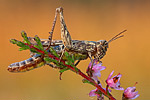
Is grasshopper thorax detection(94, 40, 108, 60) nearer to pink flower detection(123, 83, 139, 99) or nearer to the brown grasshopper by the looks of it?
the brown grasshopper

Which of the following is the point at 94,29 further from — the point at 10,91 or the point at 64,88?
the point at 10,91

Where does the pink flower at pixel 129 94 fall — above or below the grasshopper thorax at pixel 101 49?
below

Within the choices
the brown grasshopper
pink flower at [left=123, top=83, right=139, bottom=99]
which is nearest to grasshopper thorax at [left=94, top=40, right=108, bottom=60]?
the brown grasshopper

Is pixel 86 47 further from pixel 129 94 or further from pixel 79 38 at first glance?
pixel 79 38

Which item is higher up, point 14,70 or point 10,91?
point 14,70

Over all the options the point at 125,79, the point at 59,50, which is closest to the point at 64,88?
the point at 125,79

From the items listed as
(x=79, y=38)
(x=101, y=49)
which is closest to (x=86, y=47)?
(x=101, y=49)

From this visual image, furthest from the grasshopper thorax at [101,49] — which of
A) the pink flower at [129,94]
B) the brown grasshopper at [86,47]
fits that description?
the pink flower at [129,94]

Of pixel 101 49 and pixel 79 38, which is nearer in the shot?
pixel 101 49

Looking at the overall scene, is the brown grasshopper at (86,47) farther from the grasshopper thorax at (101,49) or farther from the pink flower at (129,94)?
the pink flower at (129,94)

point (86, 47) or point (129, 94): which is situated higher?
point (86, 47)
